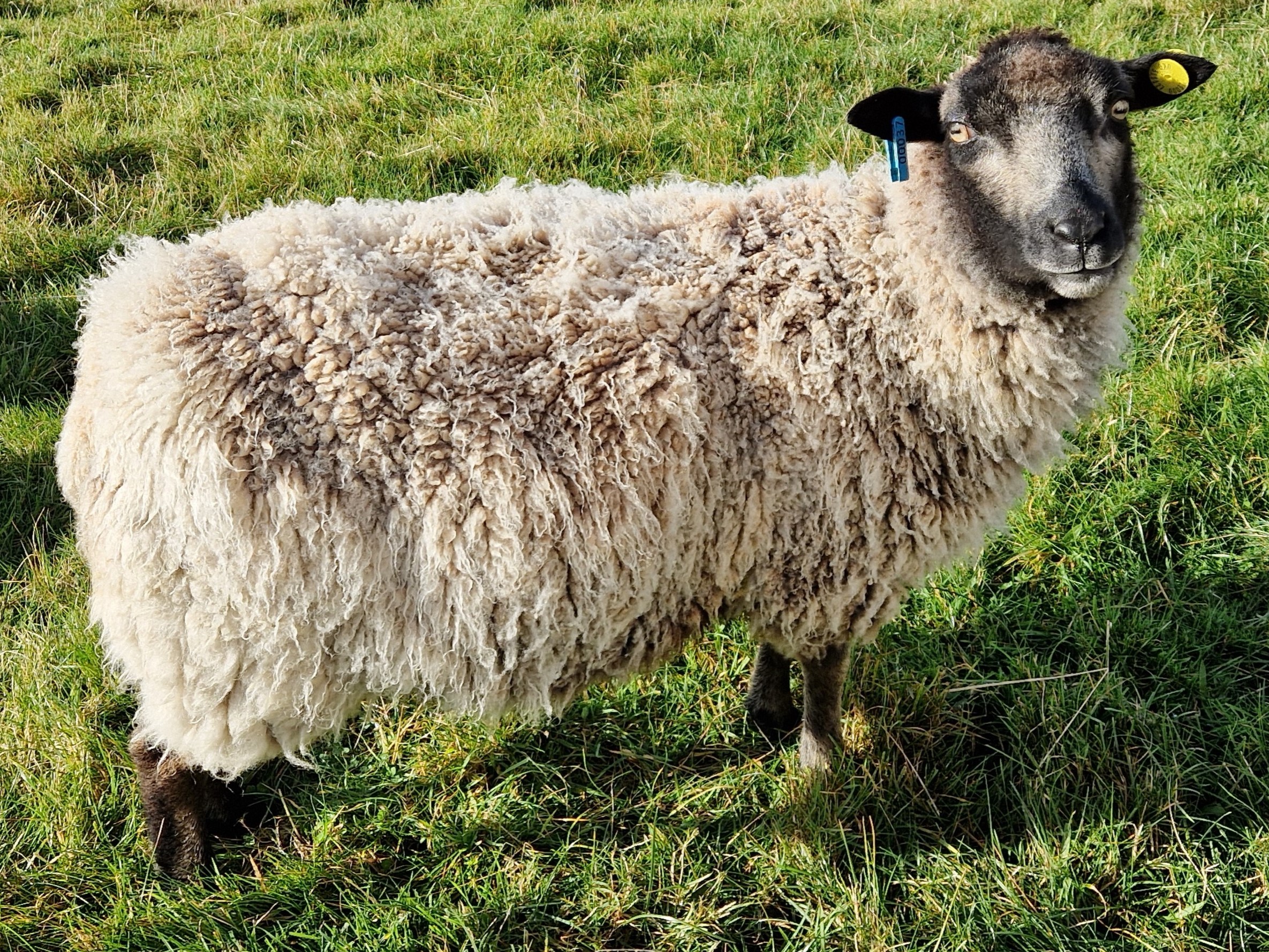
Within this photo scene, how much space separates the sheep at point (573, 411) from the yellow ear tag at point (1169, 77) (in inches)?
0.6

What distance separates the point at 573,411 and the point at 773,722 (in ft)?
4.63

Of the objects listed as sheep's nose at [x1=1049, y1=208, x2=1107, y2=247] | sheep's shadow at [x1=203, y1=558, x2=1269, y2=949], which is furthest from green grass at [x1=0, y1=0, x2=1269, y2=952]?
sheep's nose at [x1=1049, y1=208, x2=1107, y2=247]

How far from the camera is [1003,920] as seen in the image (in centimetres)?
241

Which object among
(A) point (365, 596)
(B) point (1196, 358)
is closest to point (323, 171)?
(A) point (365, 596)

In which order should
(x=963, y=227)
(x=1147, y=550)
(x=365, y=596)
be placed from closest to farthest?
(x=365, y=596)
(x=963, y=227)
(x=1147, y=550)

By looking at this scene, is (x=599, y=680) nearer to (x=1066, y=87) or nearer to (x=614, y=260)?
(x=614, y=260)

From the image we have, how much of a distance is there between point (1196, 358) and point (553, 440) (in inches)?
114

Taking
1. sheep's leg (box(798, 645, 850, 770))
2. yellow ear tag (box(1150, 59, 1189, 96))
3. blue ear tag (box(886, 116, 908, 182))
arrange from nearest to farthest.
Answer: blue ear tag (box(886, 116, 908, 182))
yellow ear tag (box(1150, 59, 1189, 96))
sheep's leg (box(798, 645, 850, 770))

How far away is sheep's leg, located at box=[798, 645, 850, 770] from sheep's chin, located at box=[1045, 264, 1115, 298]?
1127 millimetres

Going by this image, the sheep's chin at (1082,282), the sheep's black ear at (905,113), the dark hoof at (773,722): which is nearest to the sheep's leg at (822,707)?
the dark hoof at (773,722)

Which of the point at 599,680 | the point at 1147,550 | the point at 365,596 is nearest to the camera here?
the point at 365,596

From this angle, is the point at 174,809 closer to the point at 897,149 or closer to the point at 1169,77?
the point at 897,149

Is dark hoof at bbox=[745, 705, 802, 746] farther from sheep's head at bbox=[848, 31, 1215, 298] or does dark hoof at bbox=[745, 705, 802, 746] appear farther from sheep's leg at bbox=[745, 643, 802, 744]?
sheep's head at bbox=[848, 31, 1215, 298]

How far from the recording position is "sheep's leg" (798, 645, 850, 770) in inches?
107
